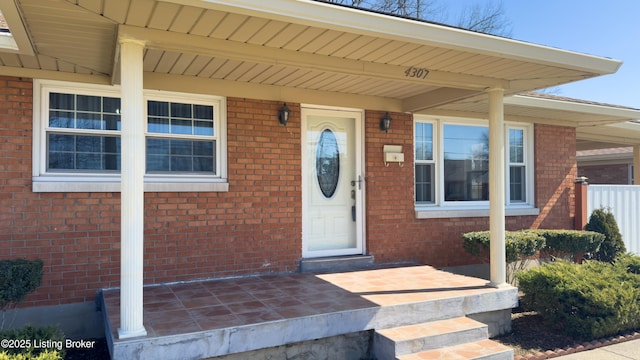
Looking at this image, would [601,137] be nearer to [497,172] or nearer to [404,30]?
[497,172]

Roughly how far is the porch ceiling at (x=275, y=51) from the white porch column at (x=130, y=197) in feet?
1.00

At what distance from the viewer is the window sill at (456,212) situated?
717 centimetres

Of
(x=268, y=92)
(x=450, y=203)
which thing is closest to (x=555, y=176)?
(x=450, y=203)

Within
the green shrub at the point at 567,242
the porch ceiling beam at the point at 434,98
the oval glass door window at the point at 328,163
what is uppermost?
the porch ceiling beam at the point at 434,98

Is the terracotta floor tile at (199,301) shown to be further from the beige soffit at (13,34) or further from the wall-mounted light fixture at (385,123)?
the wall-mounted light fixture at (385,123)

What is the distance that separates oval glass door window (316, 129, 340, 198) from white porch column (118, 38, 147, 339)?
130 inches

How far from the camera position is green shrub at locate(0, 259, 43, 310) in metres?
3.92

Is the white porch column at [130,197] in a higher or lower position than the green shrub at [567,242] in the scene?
higher

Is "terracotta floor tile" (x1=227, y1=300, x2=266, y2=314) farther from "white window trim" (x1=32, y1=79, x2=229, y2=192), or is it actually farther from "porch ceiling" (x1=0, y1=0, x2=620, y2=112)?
"porch ceiling" (x1=0, y1=0, x2=620, y2=112)

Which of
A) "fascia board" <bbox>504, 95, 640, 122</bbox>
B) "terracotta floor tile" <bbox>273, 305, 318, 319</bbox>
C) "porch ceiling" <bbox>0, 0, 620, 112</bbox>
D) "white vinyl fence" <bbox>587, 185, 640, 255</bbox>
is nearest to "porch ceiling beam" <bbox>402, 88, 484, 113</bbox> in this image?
"porch ceiling" <bbox>0, 0, 620, 112</bbox>

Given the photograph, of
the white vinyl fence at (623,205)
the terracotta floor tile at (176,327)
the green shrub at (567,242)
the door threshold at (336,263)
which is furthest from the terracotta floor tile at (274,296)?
the white vinyl fence at (623,205)

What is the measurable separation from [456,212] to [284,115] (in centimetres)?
340

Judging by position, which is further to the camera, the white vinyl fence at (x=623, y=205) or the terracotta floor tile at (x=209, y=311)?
the white vinyl fence at (x=623, y=205)

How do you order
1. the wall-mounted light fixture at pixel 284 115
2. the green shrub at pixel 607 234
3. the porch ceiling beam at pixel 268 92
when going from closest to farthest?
the porch ceiling beam at pixel 268 92, the wall-mounted light fixture at pixel 284 115, the green shrub at pixel 607 234
